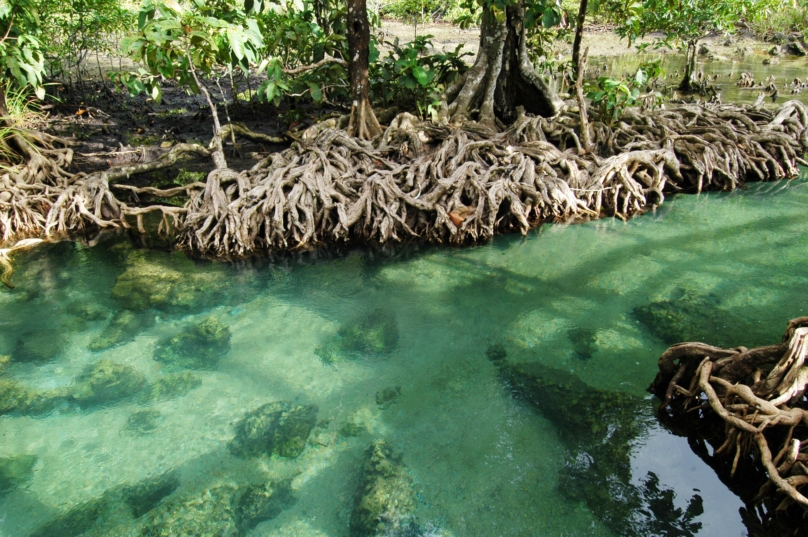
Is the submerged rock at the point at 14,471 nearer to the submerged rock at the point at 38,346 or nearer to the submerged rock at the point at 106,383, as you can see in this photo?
the submerged rock at the point at 106,383

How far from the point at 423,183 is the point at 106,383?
165 inches

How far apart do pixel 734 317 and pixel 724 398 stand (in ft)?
6.09

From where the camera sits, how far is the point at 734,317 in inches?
189

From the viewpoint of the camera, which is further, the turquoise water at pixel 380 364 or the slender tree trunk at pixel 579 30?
the slender tree trunk at pixel 579 30

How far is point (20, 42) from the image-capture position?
270 inches

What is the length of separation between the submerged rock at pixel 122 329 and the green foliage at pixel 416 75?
518cm

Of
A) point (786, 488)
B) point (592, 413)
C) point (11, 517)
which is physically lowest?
point (11, 517)

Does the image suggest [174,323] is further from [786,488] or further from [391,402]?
[786,488]

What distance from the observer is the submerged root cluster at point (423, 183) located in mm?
6395

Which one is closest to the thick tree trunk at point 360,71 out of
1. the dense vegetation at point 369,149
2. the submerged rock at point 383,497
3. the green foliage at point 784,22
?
the dense vegetation at point 369,149

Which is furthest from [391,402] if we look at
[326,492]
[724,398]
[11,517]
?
[11,517]

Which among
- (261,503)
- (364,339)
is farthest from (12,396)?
(364,339)

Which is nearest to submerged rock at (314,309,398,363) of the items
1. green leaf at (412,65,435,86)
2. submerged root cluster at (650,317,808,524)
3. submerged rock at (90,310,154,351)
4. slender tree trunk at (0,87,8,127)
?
submerged rock at (90,310,154,351)

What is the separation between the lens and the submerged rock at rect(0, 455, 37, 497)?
3436mm
